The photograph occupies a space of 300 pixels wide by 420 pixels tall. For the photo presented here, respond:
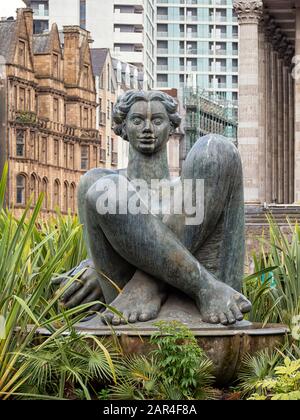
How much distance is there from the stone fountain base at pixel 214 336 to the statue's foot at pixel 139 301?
64 millimetres

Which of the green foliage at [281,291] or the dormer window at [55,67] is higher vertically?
the dormer window at [55,67]

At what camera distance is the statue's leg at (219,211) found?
972 centimetres

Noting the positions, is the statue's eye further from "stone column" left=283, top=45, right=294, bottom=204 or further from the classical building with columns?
"stone column" left=283, top=45, right=294, bottom=204

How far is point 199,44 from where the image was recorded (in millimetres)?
195500

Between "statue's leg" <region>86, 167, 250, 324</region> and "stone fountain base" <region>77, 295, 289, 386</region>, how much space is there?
14 cm

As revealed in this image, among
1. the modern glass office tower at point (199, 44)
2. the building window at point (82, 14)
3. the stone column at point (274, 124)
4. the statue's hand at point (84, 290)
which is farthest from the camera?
the modern glass office tower at point (199, 44)

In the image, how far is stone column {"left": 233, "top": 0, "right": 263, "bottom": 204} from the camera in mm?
66062

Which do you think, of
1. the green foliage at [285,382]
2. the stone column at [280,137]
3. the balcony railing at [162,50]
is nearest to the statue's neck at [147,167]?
the green foliage at [285,382]

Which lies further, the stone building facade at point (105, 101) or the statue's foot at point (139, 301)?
the stone building facade at point (105, 101)

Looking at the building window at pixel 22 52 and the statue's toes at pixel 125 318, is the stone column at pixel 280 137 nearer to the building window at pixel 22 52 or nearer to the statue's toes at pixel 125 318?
the building window at pixel 22 52

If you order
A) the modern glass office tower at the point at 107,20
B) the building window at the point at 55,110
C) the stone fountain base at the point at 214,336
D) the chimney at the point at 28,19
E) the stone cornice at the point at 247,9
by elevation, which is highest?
the modern glass office tower at the point at 107,20

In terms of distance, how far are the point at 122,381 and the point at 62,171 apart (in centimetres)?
9439

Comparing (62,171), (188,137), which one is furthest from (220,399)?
(188,137)

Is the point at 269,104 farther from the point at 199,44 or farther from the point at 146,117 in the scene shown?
the point at 199,44
